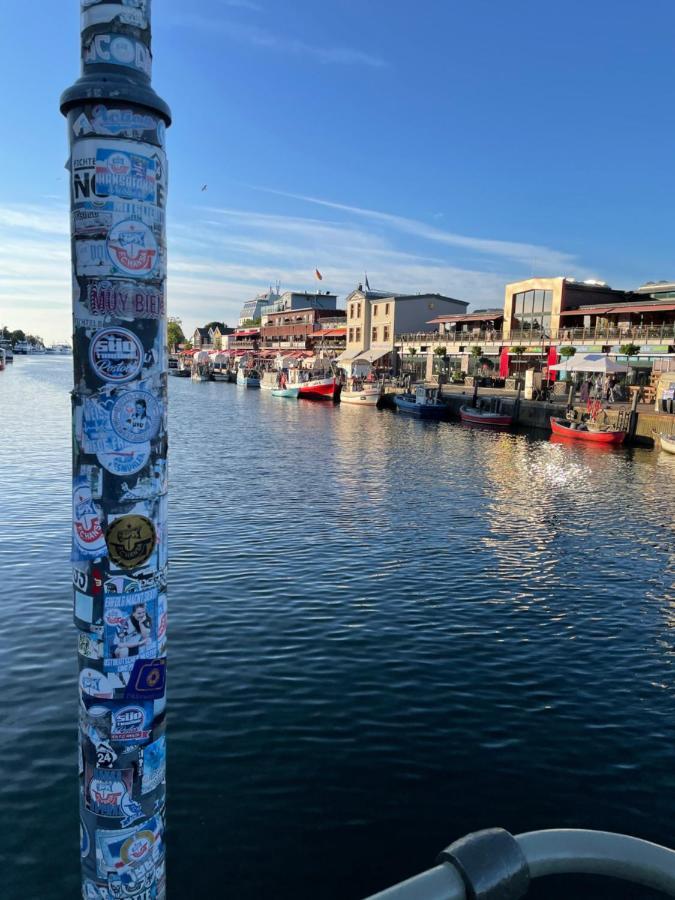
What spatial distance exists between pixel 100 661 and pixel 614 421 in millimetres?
46105

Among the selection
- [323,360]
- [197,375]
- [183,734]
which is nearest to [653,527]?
[183,734]

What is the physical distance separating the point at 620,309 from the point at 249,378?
57952 millimetres

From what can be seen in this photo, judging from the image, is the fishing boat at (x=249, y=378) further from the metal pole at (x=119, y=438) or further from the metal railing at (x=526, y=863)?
the metal railing at (x=526, y=863)

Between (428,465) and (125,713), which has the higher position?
(125,713)

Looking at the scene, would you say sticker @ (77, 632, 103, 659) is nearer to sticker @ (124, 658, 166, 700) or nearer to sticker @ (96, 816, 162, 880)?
sticker @ (124, 658, 166, 700)

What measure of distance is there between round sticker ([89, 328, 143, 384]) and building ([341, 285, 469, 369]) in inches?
3326

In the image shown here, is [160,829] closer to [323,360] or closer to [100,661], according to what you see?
[100,661]

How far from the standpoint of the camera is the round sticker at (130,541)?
11.2 feet

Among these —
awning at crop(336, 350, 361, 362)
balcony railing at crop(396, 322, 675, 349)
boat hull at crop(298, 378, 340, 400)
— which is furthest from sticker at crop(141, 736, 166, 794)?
awning at crop(336, 350, 361, 362)

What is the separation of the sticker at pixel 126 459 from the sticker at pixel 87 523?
0.15 meters

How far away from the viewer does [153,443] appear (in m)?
3.45

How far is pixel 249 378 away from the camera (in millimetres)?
104938

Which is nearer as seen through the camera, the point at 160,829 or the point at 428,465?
the point at 160,829

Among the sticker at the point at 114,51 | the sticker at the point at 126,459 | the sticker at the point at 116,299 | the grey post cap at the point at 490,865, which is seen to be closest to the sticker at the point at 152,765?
the sticker at the point at 126,459
